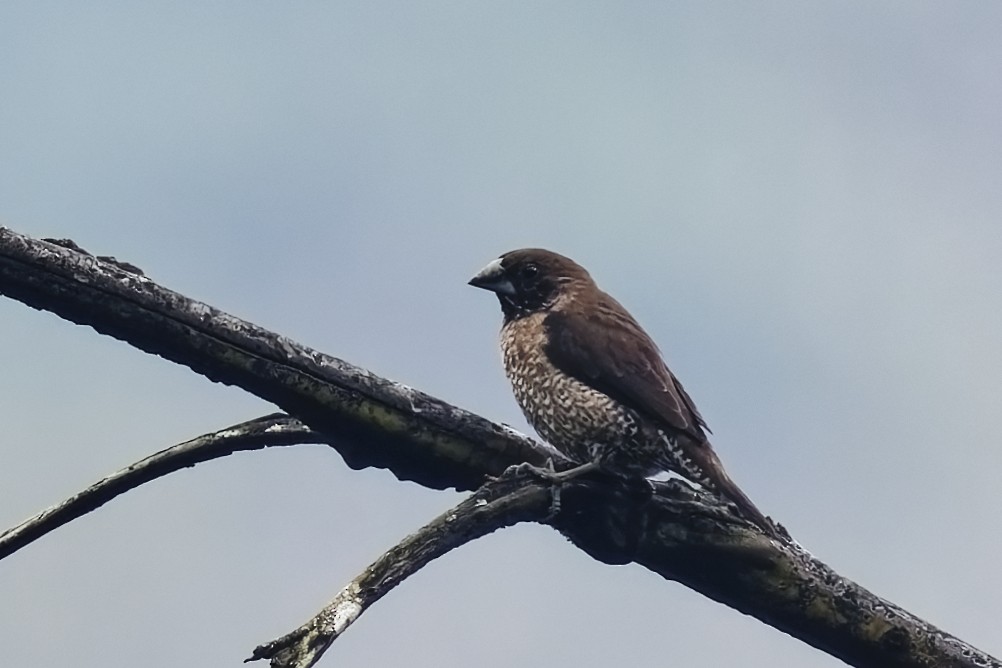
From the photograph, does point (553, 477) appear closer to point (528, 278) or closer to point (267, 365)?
point (267, 365)

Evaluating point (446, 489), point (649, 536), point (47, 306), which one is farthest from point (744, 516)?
point (47, 306)

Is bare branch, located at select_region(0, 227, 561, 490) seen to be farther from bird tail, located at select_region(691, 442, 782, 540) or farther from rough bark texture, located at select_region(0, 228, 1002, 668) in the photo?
bird tail, located at select_region(691, 442, 782, 540)

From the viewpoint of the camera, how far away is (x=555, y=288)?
6.85 m

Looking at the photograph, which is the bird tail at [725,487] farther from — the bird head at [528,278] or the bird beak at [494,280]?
the bird beak at [494,280]

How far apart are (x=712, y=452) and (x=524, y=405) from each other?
858mm

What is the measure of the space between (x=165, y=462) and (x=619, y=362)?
244 centimetres

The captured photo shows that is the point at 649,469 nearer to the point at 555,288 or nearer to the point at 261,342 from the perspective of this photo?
the point at 555,288

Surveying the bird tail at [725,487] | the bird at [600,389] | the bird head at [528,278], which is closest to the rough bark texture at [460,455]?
the bird tail at [725,487]

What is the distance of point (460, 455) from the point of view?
165 inches

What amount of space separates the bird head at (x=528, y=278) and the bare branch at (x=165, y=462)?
8.74 feet

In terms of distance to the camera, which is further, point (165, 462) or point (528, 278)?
point (528, 278)

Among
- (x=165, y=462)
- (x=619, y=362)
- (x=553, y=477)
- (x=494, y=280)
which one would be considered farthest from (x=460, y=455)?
(x=494, y=280)

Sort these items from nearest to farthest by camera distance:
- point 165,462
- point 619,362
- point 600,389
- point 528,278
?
point 165,462 → point 600,389 → point 619,362 → point 528,278

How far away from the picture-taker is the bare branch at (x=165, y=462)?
3.90 metres
